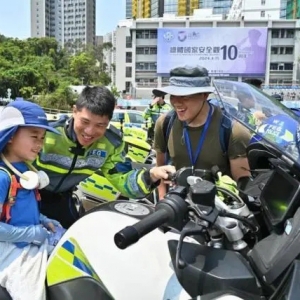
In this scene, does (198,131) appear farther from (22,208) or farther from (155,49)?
(155,49)

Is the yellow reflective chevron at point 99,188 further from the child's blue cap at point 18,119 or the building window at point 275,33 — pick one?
the building window at point 275,33

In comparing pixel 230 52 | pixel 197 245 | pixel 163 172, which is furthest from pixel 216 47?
pixel 197 245

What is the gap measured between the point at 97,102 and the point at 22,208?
0.65m

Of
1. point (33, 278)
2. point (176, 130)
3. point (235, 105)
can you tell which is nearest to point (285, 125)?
point (235, 105)

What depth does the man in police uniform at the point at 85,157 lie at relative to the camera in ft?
7.35

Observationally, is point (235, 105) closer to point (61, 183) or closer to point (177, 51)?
point (61, 183)

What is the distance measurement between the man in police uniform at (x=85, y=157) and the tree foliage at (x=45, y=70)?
1674 inches

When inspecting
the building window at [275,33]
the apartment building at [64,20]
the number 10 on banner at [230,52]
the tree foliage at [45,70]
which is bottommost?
the tree foliage at [45,70]

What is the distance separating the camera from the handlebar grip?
115 cm

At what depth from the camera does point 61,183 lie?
2.48m

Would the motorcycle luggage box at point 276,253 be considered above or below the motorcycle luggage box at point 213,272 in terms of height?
above

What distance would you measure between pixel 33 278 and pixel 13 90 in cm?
5775

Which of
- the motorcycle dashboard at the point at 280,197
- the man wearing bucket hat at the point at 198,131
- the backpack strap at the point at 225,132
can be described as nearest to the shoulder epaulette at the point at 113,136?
the man wearing bucket hat at the point at 198,131

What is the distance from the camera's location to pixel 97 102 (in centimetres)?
222
